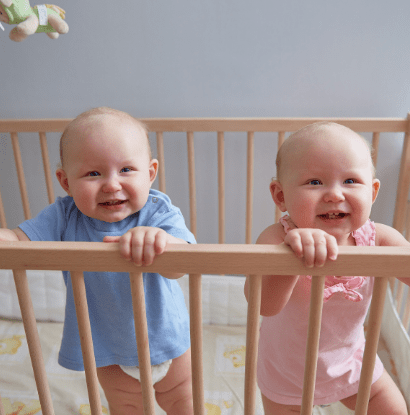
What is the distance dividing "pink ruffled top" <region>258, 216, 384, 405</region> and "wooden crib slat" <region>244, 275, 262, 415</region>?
176mm

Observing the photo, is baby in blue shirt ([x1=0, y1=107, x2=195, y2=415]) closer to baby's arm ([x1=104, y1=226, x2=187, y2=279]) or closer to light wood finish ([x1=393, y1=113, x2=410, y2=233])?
baby's arm ([x1=104, y1=226, x2=187, y2=279])

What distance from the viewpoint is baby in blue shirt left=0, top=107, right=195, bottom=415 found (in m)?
0.61

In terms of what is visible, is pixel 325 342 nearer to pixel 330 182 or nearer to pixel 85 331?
pixel 330 182

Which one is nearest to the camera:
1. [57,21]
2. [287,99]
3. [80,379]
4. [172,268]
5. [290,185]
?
[172,268]

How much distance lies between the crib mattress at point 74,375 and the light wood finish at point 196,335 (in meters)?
0.50

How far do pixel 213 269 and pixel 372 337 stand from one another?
205 mm

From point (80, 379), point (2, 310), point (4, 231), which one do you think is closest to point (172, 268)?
point (4, 231)

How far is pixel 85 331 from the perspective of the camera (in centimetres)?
50

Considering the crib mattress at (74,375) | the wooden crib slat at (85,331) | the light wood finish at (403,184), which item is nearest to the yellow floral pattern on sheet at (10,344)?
the crib mattress at (74,375)

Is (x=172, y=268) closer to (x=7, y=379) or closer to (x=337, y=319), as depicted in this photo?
(x=337, y=319)

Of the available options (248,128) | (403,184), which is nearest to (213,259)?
(248,128)

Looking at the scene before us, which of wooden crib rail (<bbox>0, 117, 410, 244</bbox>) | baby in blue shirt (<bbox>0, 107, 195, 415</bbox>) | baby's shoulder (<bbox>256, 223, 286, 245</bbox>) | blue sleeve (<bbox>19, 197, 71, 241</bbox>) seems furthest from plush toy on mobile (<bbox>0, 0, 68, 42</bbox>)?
baby's shoulder (<bbox>256, 223, 286, 245</bbox>)

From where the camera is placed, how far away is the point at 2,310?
126cm

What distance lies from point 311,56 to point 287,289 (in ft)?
2.68
